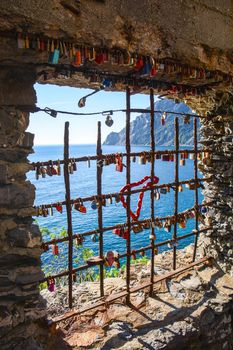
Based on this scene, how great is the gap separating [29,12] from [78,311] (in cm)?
269

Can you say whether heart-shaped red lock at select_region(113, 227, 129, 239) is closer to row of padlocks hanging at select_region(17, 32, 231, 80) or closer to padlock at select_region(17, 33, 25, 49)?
row of padlocks hanging at select_region(17, 32, 231, 80)

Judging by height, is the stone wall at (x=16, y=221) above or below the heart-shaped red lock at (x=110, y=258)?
above

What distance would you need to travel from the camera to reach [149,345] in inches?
119

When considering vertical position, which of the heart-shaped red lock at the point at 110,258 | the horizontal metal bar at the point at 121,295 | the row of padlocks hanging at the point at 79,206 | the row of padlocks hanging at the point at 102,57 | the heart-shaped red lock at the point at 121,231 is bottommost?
the horizontal metal bar at the point at 121,295

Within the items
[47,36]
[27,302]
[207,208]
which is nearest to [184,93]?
[207,208]

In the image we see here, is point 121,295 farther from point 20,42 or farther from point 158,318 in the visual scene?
point 20,42

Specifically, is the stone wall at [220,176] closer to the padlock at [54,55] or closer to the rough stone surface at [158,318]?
the rough stone surface at [158,318]

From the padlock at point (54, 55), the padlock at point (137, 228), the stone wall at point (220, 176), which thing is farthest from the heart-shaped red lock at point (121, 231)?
the padlock at point (54, 55)

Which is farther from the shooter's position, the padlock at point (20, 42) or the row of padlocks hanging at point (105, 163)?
the row of padlocks hanging at point (105, 163)

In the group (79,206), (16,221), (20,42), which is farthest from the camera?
(79,206)

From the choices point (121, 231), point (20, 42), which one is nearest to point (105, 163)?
point (121, 231)

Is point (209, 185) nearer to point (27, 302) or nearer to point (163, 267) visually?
point (163, 267)

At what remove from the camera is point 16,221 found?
2.43 meters

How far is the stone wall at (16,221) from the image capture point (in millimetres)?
2355
